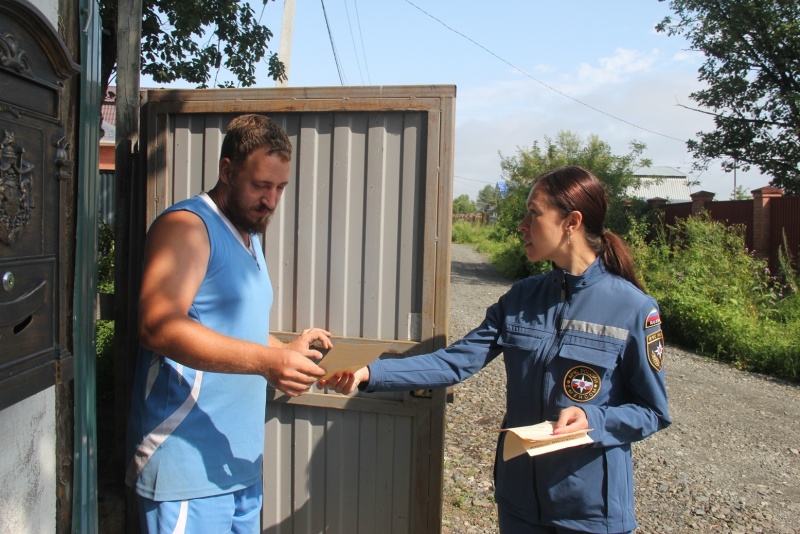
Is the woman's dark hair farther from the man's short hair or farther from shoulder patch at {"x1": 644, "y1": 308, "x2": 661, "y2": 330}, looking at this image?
the man's short hair

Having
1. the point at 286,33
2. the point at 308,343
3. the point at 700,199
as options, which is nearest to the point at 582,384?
the point at 308,343

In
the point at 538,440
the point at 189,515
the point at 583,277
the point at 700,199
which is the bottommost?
the point at 189,515

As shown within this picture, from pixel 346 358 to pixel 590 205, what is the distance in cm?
99

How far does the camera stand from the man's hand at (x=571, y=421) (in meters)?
1.99

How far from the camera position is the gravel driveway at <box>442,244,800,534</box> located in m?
4.48

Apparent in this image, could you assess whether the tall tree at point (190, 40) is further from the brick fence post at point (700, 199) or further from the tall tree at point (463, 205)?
the tall tree at point (463, 205)

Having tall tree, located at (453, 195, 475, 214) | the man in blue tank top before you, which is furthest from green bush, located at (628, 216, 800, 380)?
tall tree, located at (453, 195, 475, 214)

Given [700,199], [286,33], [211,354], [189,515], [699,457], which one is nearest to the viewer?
[211,354]

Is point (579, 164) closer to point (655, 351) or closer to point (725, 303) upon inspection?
point (725, 303)

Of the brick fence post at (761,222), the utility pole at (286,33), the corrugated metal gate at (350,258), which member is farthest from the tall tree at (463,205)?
the corrugated metal gate at (350,258)

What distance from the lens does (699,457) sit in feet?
18.7

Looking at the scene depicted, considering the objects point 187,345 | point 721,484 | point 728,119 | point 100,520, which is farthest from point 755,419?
point 728,119

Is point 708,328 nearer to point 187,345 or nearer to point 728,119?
point 187,345

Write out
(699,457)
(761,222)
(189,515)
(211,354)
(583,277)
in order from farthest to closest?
(761,222) → (699,457) → (583,277) → (189,515) → (211,354)
